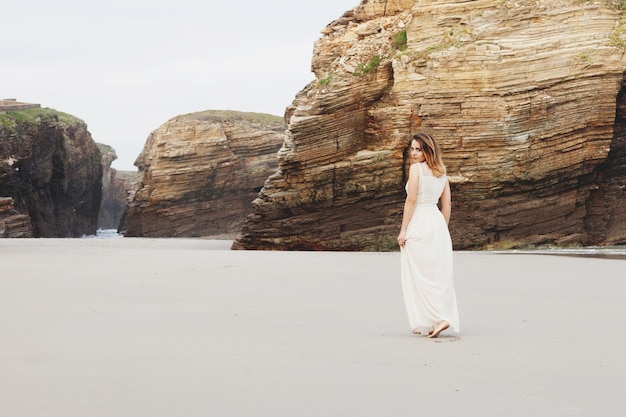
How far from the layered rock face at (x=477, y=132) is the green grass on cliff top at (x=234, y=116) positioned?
28692 mm

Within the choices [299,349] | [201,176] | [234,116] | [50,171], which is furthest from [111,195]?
[299,349]

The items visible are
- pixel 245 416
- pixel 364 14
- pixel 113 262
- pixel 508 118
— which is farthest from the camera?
pixel 364 14

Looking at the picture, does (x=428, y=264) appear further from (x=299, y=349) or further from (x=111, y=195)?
(x=111, y=195)

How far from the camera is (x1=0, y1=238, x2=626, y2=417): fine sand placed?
4.94 meters

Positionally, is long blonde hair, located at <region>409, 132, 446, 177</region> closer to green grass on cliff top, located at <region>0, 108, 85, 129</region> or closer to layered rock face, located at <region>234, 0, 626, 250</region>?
layered rock face, located at <region>234, 0, 626, 250</region>

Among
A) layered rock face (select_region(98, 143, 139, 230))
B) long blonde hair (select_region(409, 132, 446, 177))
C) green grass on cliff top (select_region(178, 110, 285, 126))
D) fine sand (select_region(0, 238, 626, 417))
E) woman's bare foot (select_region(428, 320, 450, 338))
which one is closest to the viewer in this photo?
fine sand (select_region(0, 238, 626, 417))

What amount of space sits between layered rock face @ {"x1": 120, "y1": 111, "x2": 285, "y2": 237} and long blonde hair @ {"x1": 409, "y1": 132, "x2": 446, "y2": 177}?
41789 mm

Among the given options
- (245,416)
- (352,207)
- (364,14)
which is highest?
(364,14)

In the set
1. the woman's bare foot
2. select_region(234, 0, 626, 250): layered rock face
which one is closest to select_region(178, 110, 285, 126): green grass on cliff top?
select_region(234, 0, 626, 250): layered rock face

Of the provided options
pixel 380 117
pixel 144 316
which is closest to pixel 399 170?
pixel 380 117

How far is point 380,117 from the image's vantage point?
2361 cm

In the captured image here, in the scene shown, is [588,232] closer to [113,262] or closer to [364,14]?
[364,14]

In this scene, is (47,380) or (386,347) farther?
(386,347)

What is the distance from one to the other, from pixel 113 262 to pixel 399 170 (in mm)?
10242
